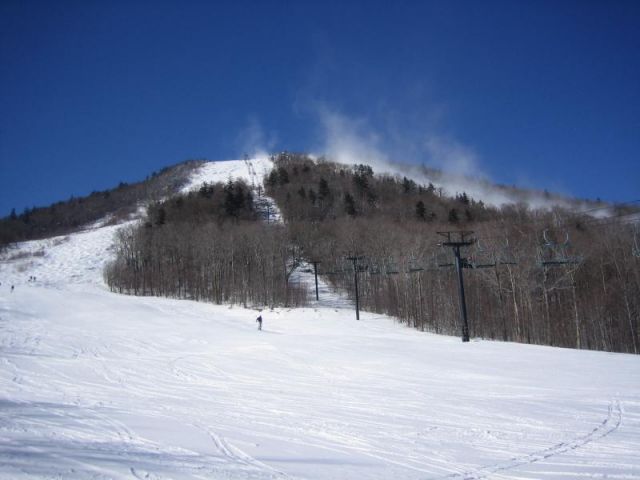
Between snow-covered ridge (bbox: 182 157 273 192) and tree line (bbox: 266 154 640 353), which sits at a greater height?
snow-covered ridge (bbox: 182 157 273 192)

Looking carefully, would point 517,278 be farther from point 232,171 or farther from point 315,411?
point 232,171

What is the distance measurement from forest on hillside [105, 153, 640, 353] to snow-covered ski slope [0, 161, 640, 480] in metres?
9.75

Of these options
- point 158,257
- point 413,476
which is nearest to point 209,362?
point 413,476

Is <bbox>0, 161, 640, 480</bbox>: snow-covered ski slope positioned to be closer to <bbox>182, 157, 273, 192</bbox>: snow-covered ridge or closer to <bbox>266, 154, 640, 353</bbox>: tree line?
<bbox>266, 154, 640, 353</bbox>: tree line

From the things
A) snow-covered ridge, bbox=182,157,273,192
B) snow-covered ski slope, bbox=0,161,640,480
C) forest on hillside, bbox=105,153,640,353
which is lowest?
snow-covered ski slope, bbox=0,161,640,480

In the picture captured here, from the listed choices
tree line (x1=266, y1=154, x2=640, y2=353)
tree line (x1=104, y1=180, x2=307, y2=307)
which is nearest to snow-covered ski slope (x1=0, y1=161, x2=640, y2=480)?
tree line (x1=266, y1=154, x2=640, y2=353)

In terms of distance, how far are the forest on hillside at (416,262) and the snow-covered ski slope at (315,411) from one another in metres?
9.75

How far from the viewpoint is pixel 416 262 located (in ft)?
153

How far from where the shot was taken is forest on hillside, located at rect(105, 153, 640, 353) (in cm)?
3772

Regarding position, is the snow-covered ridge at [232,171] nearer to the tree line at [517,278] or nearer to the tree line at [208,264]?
the tree line at [208,264]

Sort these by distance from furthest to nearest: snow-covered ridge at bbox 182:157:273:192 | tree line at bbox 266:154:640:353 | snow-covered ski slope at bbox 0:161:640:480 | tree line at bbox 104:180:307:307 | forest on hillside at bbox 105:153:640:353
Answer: snow-covered ridge at bbox 182:157:273:192
tree line at bbox 104:180:307:307
forest on hillside at bbox 105:153:640:353
tree line at bbox 266:154:640:353
snow-covered ski slope at bbox 0:161:640:480

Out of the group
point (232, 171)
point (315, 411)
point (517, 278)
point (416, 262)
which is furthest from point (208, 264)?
point (232, 171)

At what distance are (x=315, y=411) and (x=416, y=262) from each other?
38397mm

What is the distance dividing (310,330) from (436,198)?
280 feet
